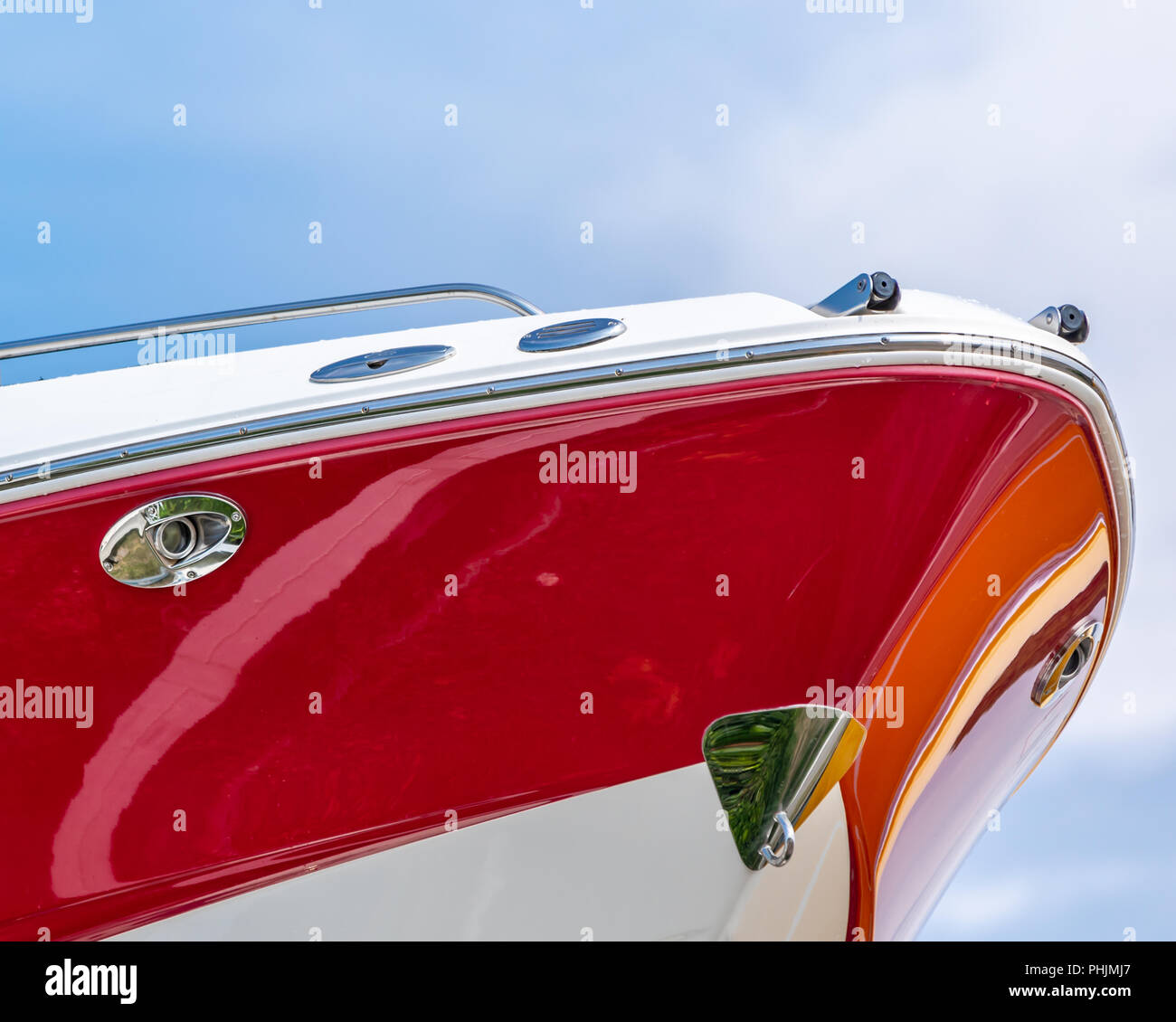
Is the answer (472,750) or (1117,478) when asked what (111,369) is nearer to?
(472,750)

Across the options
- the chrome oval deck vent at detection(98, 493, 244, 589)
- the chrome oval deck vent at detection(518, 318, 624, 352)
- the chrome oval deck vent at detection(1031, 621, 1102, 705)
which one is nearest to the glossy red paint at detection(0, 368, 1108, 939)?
the chrome oval deck vent at detection(98, 493, 244, 589)

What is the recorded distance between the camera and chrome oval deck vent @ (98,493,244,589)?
1.71 meters

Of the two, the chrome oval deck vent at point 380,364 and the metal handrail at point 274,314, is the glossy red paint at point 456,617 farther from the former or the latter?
the metal handrail at point 274,314

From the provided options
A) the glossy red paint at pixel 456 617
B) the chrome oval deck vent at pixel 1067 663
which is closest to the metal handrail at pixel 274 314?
the glossy red paint at pixel 456 617

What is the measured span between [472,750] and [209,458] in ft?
2.08

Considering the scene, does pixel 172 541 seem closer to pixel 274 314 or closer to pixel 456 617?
pixel 456 617

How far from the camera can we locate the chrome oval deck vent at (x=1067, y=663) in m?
2.29

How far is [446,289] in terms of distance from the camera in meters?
2.50

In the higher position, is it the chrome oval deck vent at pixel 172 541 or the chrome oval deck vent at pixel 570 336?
the chrome oval deck vent at pixel 570 336

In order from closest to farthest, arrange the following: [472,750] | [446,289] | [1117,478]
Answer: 1. [472,750]
2. [1117,478]
3. [446,289]

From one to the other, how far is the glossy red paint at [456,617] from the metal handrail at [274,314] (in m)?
0.68

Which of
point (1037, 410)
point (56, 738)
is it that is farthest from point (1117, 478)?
point (56, 738)

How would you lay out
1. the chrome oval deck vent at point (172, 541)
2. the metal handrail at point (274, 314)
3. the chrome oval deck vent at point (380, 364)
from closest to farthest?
the chrome oval deck vent at point (172, 541) → the chrome oval deck vent at point (380, 364) → the metal handrail at point (274, 314)

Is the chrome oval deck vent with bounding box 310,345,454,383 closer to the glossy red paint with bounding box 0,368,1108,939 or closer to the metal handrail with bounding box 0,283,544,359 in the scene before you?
the glossy red paint with bounding box 0,368,1108,939
